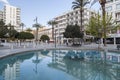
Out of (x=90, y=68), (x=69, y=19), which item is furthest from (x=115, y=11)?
(x=90, y=68)

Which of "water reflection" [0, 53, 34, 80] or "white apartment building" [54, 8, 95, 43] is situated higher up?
"white apartment building" [54, 8, 95, 43]

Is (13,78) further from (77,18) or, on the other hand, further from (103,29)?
(77,18)

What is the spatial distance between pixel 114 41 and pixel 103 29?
21.0 meters

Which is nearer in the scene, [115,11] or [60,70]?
[60,70]

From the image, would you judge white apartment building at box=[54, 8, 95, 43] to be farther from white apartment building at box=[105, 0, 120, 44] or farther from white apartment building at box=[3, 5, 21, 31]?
white apartment building at box=[3, 5, 21, 31]

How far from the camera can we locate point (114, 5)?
56.6 metres

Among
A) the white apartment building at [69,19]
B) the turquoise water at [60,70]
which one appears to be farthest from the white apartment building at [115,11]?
the turquoise water at [60,70]

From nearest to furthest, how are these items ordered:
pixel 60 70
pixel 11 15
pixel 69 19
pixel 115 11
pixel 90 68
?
pixel 60 70, pixel 90 68, pixel 115 11, pixel 69 19, pixel 11 15

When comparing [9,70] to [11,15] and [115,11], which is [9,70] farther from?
[11,15]

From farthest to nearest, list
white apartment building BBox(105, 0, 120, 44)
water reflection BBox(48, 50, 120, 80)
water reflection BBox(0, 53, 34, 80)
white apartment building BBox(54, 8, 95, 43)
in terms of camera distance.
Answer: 1. white apartment building BBox(54, 8, 95, 43)
2. white apartment building BBox(105, 0, 120, 44)
3. water reflection BBox(48, 50, 120, 80)
4. water reflection BBox(0, 53, 34, 80)

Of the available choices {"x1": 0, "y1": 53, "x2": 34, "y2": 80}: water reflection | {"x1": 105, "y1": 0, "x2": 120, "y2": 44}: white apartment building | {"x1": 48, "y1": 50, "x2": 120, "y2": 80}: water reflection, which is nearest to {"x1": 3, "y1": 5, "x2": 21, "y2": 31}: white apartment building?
{"x1": 105, "y1": 0, "x2": 120, "y2": 44}: white apartment building

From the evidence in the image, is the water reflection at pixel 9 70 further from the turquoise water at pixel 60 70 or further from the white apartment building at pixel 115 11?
the white apartment building at pixel 115 11

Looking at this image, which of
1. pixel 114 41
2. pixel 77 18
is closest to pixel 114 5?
pixel 114 41

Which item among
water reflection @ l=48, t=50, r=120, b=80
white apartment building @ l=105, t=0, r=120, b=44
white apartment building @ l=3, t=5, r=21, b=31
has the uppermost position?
white apartment building @ l=3, t=5, r=21, b=31
